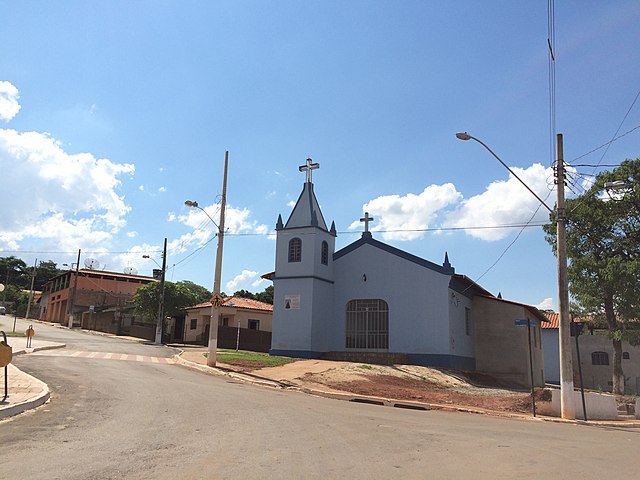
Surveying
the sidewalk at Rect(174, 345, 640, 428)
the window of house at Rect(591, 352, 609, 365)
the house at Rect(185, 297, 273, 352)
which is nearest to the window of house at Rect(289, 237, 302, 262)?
the sidewalk at Rect(174, 345, 640, 428)

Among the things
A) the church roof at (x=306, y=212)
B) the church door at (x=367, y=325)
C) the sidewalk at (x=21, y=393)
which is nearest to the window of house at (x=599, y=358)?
the church door at (x=367, y=325)

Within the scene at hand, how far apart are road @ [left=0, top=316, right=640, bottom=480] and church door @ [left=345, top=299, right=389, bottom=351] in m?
13.8

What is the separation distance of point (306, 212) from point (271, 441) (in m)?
21.9

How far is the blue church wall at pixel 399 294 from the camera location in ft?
89.0

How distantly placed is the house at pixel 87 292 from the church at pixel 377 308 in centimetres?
4038

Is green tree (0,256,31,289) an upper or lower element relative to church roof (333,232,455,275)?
upper

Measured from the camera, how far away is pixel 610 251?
27.6 m

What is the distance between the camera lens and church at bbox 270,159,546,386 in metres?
27.3

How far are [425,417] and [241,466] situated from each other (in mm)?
7323

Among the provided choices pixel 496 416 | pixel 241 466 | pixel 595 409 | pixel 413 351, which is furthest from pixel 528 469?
pixel 413 351

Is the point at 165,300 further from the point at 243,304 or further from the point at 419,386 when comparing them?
the point at 419,386

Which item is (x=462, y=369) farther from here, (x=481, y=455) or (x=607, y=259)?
(x=481, y=455)

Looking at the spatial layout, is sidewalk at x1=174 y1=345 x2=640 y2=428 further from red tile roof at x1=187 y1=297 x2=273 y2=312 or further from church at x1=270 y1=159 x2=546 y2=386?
red tile roof at x1=187 y1=297 x2=273 y2=312

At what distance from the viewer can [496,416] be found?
14938mm
